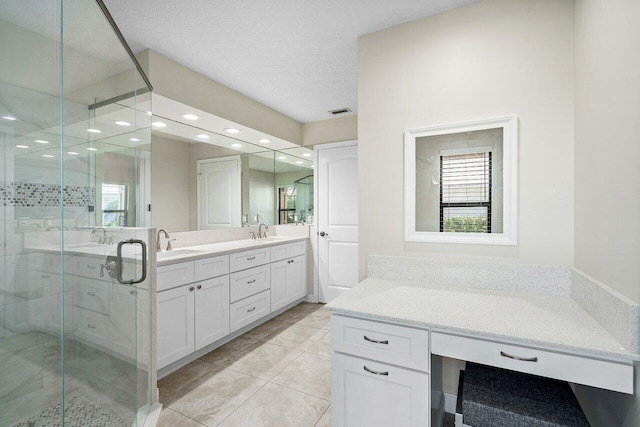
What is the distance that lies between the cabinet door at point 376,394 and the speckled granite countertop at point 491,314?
227 mm

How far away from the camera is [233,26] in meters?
1.94

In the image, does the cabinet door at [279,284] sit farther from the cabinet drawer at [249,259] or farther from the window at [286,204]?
the window at [286,204]

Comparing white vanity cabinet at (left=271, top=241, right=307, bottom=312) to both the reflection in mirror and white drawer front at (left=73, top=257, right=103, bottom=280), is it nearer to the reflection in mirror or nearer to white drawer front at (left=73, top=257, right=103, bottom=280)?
the reflection in mirror

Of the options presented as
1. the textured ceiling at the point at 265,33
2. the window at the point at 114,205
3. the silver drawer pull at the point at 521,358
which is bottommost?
the silver drawer pull at the point at 521,358

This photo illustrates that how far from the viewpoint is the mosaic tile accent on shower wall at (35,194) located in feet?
4.32

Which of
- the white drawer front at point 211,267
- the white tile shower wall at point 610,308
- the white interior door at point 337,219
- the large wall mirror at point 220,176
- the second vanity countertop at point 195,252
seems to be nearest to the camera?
the white tile shower wall at point 610,308

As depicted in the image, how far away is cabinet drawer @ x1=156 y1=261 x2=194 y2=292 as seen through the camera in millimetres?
2166

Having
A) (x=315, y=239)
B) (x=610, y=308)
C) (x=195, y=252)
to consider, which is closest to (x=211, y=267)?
(x=195, y=252)

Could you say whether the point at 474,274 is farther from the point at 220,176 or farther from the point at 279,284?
the point at 220,176

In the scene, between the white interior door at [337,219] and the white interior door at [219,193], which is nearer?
the white interior door at [219,193]

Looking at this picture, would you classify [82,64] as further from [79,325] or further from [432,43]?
[432,43]

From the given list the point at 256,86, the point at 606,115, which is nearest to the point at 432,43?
the point at 606,115

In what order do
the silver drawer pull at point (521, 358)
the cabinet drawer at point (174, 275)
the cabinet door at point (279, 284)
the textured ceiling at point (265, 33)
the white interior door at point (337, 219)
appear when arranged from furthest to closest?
1. the white interior door at point (337, 219)
2. the cabinet door at point (279, 284)
3. the cabinet drawer at point (174, 275)
4. the textured ceiling at point (265, 33)
5. the silver drawer pull at point (521, 358)

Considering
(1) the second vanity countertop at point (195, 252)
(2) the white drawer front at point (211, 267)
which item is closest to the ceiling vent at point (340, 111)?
(1) the second vanity countertop at point (195, 252)
